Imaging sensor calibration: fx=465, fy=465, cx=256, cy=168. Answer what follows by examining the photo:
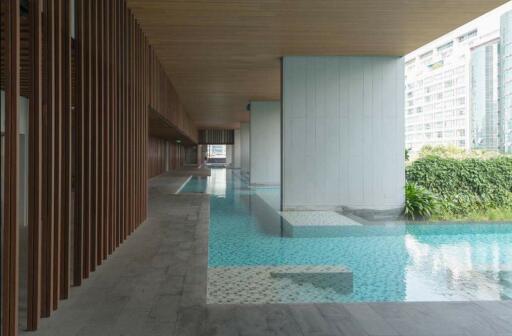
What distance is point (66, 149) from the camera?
3.80 metres

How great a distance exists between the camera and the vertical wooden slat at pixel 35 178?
10.2 ft

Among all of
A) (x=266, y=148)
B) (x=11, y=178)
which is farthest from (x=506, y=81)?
(x=11, y=178)

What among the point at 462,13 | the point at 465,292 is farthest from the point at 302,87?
the point at 465,292

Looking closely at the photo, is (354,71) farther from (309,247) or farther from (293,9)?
(309,247)

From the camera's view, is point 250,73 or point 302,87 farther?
point 250,73

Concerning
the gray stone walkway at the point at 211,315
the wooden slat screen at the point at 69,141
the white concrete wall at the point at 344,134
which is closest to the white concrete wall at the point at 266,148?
the white concrete wall at the point at 344,134

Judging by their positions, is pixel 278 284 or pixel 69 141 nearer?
pixel 69 141

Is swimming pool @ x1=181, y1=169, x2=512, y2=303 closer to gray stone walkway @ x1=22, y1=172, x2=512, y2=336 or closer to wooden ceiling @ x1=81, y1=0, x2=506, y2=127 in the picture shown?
gray stone walkway @ x1=22, y1=172, x2=512, y2=336

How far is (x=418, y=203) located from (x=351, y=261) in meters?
5.32

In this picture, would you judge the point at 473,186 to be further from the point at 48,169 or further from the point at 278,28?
the point at 48,169

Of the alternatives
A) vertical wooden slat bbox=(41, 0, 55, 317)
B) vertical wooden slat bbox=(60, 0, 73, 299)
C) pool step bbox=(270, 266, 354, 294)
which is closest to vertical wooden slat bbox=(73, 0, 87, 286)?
vertical wooden slat bbox=(60, 0, 73, 299)

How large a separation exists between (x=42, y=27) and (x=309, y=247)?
523 centimetres

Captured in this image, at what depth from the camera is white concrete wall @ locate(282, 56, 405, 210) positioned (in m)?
11.2

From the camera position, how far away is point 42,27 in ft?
11.2
